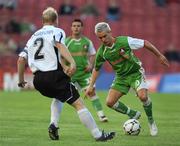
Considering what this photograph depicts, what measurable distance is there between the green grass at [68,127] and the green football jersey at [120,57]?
125cm

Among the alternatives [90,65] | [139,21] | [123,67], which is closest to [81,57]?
[90,65]

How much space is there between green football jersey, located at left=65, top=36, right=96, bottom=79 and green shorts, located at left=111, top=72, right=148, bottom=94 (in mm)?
3510

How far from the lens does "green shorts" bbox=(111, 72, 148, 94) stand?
12984 mm

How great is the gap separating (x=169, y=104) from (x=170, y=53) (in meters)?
11.7

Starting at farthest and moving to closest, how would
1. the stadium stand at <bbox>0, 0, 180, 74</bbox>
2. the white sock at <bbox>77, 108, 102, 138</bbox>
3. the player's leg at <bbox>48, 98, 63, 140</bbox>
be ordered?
the stadium stand at <bbox>0, 0, 180, 74</bbox> < the player's leg at <bbox>48, 98, 63, 140</bbox> < the white sock at <bbox>77, 108, 102, 138</bbox>

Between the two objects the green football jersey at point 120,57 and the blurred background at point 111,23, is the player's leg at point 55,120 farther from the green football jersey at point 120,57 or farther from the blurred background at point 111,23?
the blurred background at point 111,23

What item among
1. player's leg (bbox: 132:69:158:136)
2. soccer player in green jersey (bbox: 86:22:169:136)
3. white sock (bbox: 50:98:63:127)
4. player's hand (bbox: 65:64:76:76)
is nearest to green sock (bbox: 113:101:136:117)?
soccer player in green jersey (bbox: 86:22:169:136)

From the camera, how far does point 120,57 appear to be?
13062 millimetres

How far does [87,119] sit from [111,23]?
23851mm

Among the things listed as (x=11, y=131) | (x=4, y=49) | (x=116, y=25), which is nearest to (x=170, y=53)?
(x=116, y=25)

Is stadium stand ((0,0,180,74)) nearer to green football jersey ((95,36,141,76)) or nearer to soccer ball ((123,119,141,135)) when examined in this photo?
green football jersey ((95,36,141,76))

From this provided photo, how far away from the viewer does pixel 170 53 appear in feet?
109

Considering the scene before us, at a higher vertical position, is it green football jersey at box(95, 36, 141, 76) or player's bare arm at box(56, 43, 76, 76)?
player's bare arm at box(56, 43, 76, 76)

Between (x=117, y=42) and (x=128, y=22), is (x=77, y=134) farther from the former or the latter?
(x=128, y=22)
